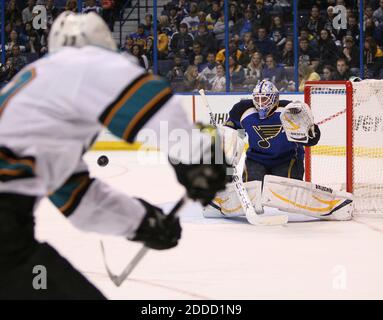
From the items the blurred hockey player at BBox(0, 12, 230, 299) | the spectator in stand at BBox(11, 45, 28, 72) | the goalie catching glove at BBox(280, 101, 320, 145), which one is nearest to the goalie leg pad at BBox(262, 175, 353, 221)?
the goalie catching glove at BBox(280, 101, 320, 145)

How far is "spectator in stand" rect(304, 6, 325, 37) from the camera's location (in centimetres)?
888

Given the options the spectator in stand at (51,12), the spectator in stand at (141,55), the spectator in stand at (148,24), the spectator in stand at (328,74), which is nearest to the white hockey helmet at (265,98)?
the spectator in stand at (328,74)

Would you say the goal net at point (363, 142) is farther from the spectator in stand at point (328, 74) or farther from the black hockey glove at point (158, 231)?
the black hockey glove at point (158, 231)

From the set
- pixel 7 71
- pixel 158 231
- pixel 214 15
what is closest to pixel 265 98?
pixel 158 231

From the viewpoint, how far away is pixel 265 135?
5.29 m

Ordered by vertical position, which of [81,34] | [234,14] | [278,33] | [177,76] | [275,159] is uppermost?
[81,34]

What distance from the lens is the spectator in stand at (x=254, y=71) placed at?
8.80 meters

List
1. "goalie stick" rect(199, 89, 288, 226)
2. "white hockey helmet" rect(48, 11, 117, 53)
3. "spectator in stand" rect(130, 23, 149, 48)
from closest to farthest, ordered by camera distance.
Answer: "white hockey helmet" rect(48, 11, 117, 53)
"goalie stick" rect(199, 89, 288, 226)
"spectator in stand" rect(130, 23, 149, 48)

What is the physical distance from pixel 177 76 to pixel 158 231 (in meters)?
7.50

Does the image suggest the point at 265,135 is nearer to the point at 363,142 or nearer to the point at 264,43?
the point at 363,142

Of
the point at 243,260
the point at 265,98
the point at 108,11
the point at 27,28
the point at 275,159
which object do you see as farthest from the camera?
the point at 108,11

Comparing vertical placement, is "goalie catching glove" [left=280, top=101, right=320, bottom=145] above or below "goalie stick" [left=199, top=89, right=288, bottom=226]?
above

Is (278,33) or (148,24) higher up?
(148,24)

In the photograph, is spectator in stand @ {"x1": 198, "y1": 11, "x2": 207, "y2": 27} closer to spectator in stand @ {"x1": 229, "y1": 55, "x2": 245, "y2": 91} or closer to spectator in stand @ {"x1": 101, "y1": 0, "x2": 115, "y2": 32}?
spectator in stand @ {"x1": 229, "y1": 55, "x2": 245, "y2": 91}
